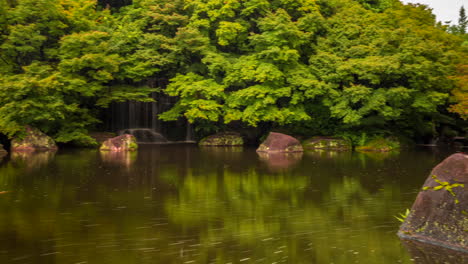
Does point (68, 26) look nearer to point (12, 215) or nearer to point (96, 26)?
point (96, 26)

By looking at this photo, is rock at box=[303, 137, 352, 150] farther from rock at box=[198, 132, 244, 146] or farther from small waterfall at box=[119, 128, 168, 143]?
small waterfall at box=[119, 128, 168, 143]

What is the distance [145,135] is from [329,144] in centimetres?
1397

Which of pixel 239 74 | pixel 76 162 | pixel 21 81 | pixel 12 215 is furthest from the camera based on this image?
pixel 239 74

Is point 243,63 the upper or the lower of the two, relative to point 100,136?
upper

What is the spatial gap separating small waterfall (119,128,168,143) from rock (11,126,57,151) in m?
8.04

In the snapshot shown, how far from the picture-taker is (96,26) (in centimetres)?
3002

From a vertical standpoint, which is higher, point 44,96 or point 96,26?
point 96,26

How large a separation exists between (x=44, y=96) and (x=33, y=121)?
188 cm

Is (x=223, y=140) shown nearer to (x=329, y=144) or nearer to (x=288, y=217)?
(x=329, y=144)

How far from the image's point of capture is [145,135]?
33.1 m

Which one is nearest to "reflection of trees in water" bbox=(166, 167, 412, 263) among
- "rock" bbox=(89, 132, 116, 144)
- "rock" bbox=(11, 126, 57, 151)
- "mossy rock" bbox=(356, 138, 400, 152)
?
"mossy rock" bbox=(356, 138, 400, 152)

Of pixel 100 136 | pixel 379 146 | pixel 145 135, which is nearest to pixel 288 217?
pixel 379 146

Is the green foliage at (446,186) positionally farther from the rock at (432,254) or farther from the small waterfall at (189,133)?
the small waterfall at (189,133)

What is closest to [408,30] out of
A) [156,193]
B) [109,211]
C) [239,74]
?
[239,74]
